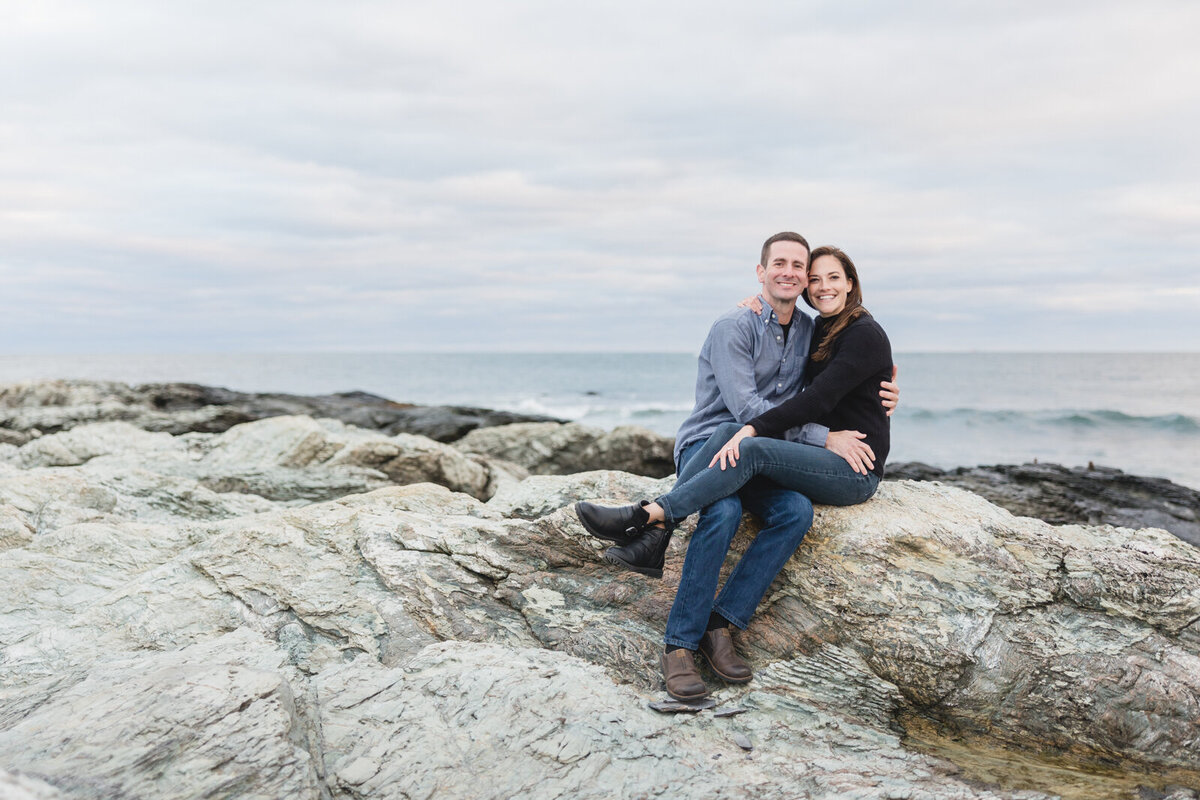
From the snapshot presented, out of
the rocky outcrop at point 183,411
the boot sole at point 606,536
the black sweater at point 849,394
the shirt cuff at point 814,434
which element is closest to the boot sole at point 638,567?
the boot sole at point 606,536

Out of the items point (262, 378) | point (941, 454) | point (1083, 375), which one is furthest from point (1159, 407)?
point (262, 378)

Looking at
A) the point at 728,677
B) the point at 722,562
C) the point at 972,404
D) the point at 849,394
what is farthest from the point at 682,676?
the point at 972,404

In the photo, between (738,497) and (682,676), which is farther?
(738,497)

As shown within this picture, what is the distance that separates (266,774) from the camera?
11.3 ft

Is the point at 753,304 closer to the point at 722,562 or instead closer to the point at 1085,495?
the point at 722,562

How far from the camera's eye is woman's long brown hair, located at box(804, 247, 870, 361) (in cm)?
543

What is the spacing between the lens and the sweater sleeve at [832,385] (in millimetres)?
5090

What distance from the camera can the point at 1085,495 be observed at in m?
14.1

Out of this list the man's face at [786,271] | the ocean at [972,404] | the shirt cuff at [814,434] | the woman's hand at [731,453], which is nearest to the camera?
the woman's hand at [731,453]

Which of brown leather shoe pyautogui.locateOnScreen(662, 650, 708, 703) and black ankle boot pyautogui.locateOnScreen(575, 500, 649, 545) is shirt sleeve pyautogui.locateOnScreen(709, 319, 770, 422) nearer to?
black ankle boot pyautogui.locateOnScreen(575, 500, 649, 545)

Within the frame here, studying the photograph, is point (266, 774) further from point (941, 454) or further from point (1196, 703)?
point (941, 454)

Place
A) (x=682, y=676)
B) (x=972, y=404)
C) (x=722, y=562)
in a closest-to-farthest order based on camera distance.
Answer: (x=682, y=676) < (x=722, y=562) < (x=972, y=404)

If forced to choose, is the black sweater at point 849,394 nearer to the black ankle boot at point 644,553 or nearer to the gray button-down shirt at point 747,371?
the gray button-down shirt at point 747,371

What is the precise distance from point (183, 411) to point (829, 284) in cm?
1893
